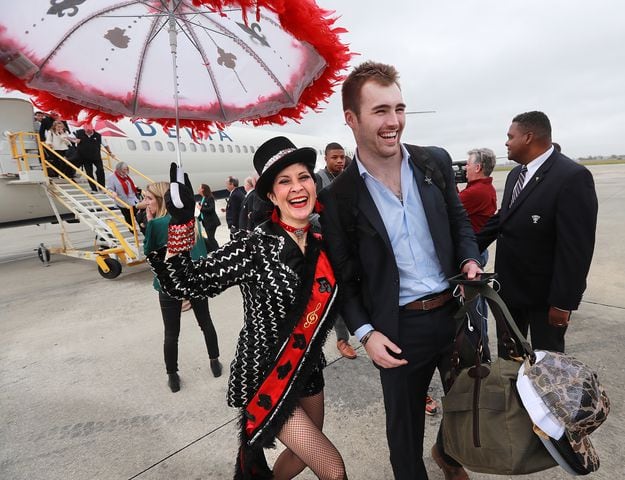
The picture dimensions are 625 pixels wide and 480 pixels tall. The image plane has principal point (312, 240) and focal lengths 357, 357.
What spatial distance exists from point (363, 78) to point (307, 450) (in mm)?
1764

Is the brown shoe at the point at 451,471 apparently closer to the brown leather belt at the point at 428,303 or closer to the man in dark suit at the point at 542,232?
the man in dark suit at the point at 542,232

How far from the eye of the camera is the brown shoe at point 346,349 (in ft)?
11.8

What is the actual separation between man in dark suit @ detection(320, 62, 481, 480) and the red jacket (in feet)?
6.23

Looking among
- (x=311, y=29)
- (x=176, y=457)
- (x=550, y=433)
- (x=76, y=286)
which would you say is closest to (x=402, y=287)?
(x=550, y=433)

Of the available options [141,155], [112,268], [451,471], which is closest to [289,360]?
[451,471]

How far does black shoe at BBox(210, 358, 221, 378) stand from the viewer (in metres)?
3.49

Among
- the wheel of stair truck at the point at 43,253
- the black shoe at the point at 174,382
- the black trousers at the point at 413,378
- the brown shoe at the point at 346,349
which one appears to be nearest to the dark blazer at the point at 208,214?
the wheel of stair truck at the point at 43,253

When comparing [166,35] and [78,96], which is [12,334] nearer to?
[78,96]

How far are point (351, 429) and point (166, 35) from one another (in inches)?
116

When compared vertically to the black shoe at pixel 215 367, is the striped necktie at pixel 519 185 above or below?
above

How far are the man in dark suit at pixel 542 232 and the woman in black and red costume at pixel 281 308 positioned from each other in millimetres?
1123

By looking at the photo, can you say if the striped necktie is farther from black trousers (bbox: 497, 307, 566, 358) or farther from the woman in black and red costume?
the woman in black and red costume

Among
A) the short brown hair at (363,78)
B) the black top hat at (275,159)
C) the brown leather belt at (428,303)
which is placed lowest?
the brown leather belt at (428,303)

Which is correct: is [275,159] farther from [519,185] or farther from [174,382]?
[174,382]
